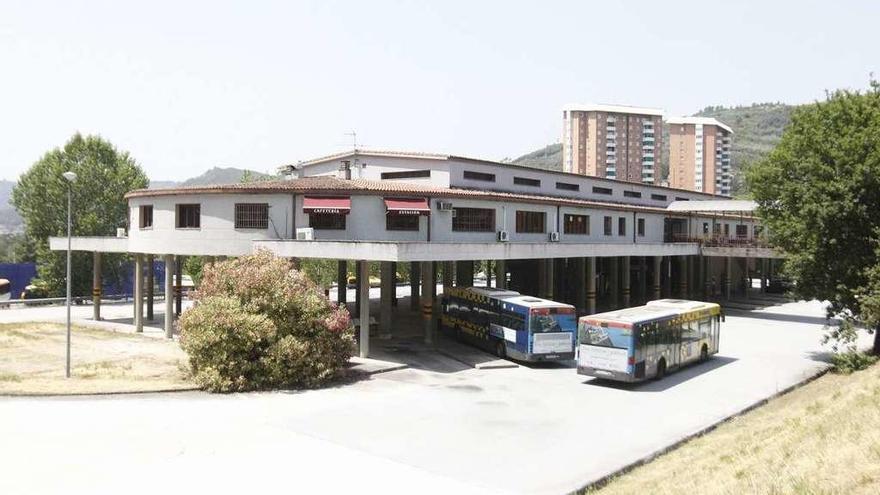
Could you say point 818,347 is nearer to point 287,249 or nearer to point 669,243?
point 669,243

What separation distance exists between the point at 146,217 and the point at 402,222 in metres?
15.9

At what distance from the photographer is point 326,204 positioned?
32312 mm

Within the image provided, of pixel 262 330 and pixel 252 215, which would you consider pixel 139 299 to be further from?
pixel 262 330

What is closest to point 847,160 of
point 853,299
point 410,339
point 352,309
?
point 853,299

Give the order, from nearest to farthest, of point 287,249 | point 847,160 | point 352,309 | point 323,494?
point 323,494 → point 847,160 → point 287,249 → point 352,309

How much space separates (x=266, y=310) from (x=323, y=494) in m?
12.3

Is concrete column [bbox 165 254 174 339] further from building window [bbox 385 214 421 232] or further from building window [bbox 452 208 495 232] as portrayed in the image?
building window [bbox 452 208 495 232]

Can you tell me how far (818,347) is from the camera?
119ft

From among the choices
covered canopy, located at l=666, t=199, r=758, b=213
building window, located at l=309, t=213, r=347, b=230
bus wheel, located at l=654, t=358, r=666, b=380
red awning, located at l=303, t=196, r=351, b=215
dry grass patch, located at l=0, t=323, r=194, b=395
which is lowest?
dry grass patch, located at l=0, t=323, r=194, b=395

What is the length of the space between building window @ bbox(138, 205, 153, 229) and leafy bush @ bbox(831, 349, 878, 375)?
35.8 meters

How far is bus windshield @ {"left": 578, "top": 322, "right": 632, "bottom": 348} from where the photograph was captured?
25.2 m

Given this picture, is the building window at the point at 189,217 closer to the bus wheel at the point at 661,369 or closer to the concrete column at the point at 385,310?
→ the concrete column at the point at 385,310

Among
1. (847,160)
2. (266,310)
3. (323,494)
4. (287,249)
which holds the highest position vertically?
(847,160)

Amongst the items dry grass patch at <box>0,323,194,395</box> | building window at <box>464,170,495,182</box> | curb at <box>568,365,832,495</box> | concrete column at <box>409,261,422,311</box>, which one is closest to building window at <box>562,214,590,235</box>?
building window at <box>464,170,495,182</box>
